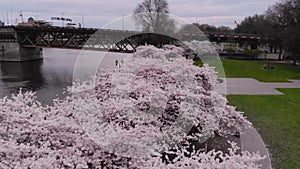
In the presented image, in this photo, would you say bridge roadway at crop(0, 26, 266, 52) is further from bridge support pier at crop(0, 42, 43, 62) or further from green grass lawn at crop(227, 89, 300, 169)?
green grass lawn at crop(227, 89, 300, 169)

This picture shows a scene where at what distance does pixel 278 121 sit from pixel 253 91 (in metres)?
7.86

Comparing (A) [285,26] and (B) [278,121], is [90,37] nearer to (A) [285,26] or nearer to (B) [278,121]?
(A) [285,26]

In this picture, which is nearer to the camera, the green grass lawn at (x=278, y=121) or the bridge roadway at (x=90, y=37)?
the green grass lawn at (x=278, y=121)

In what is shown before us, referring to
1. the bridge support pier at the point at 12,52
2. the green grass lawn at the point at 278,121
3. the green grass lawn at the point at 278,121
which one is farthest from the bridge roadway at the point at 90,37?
the green grass lawn at the point at 278,121

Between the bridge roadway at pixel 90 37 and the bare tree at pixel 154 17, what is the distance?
63.5 inches

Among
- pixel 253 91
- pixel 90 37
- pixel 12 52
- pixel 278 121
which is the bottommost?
pixel 278 121

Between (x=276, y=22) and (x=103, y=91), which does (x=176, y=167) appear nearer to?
(x=103, y=91)

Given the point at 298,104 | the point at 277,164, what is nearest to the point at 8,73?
the point at 298,104

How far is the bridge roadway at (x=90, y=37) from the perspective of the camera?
35781 mm

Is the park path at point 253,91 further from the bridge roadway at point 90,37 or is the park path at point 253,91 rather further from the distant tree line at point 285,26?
the bridge roadway at point 90,37

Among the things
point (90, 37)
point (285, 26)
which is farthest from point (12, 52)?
point (285, 26)

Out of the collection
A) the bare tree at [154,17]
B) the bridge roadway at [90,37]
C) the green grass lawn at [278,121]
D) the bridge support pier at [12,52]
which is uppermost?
the bare tree at [154,17]

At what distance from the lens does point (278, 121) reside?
46.1 feet

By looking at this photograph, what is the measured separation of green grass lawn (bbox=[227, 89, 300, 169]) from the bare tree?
17357 mm
